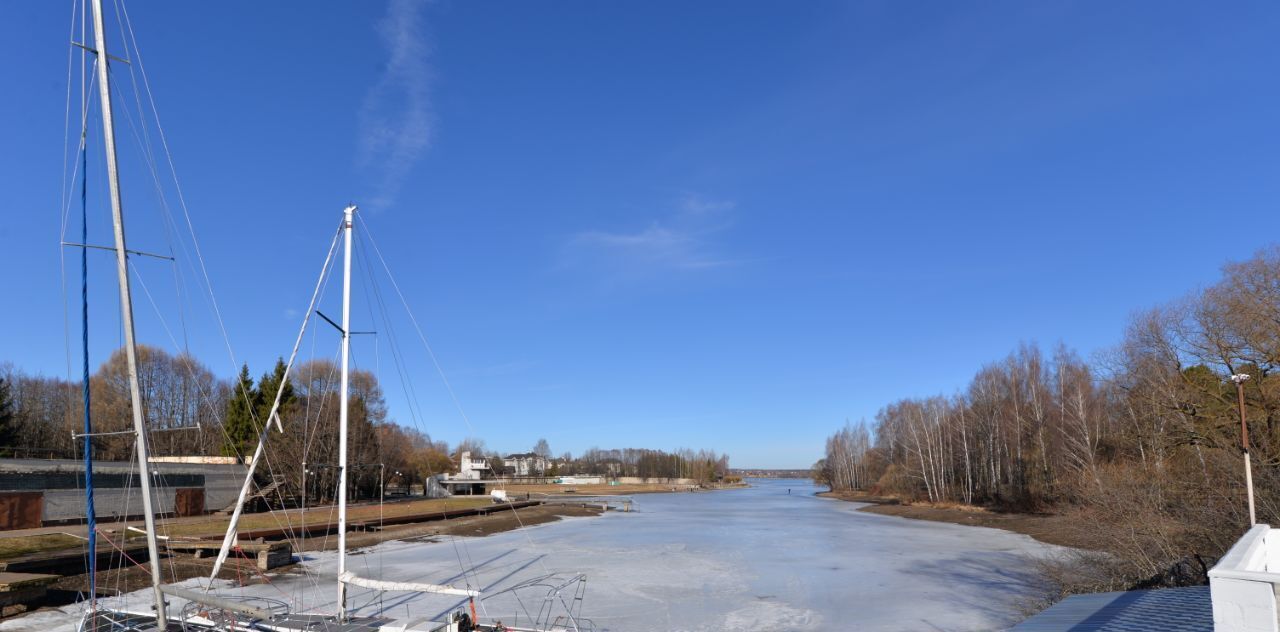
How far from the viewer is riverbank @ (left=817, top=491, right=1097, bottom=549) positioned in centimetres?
2395

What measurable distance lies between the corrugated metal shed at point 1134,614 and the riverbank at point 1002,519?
10105 millimetres

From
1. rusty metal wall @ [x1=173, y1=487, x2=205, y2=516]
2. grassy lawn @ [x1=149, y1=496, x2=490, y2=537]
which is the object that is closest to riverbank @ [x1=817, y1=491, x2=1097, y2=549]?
grassy lawn @ [x1=149, y1=496, x2=490, y2=537]

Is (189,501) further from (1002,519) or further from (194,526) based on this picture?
(1002,519)

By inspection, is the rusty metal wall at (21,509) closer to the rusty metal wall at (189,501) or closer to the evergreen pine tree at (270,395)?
the rusty metal wall at (189,501)

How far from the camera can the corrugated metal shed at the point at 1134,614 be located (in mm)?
8883

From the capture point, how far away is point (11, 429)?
51.5 metres

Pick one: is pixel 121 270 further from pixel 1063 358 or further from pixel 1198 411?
pixel 1063 358

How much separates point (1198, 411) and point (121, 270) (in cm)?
3989

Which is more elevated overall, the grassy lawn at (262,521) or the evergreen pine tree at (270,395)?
the evergreen pine tree at (270,395)

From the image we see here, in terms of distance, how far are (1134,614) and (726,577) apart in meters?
15.7

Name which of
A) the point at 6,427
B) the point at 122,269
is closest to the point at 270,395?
the point at 6,427

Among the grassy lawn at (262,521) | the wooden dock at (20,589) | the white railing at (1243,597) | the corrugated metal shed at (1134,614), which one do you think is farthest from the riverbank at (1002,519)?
the wooden dock at (20,589)

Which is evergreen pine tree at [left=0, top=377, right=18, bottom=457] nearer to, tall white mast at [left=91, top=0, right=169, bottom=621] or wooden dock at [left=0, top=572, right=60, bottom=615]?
wooden dock at [left=0, top=572, right=60, bottom=615]

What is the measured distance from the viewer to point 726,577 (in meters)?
24.6
